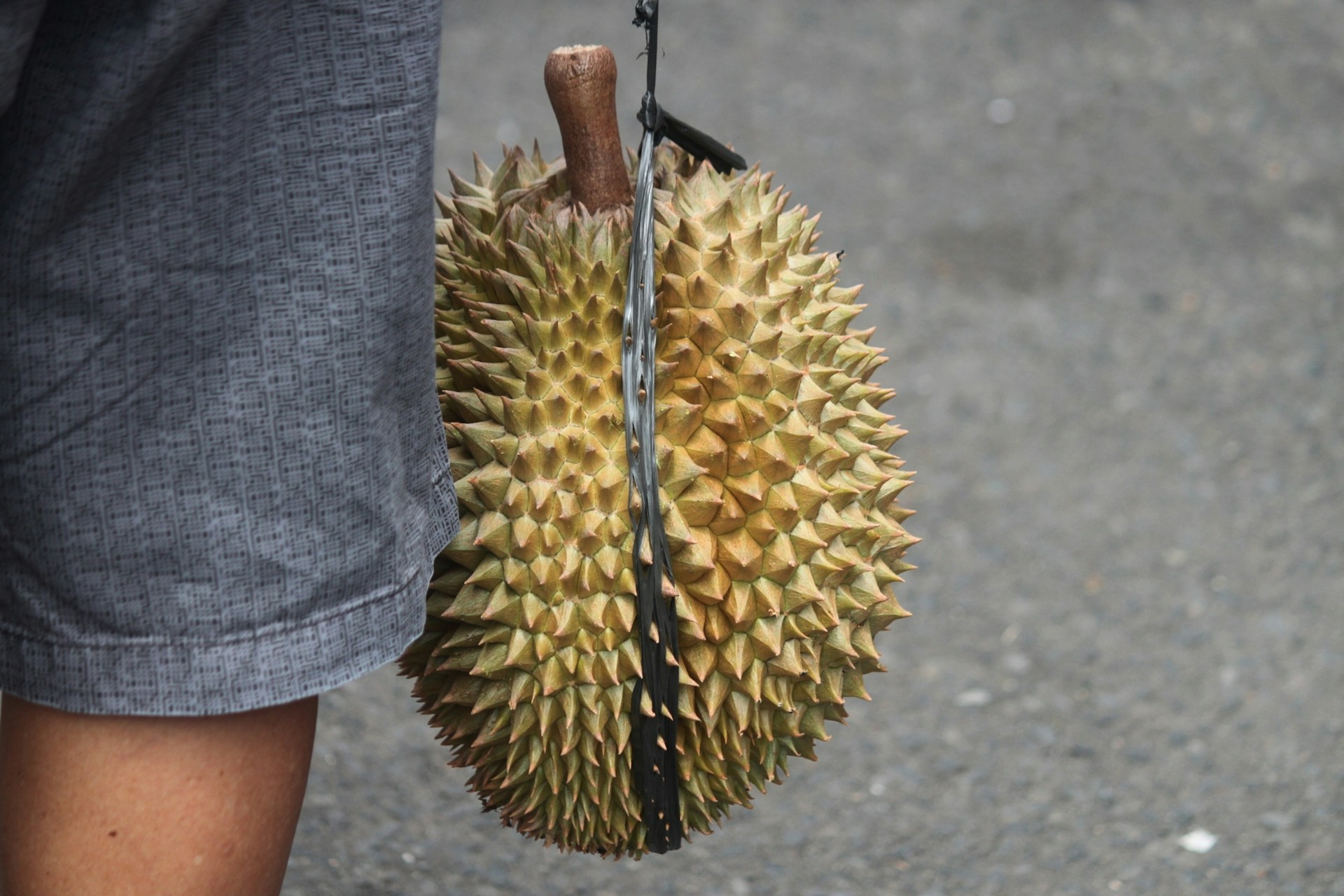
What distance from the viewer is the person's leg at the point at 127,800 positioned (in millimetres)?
910

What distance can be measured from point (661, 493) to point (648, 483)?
0.03 metres

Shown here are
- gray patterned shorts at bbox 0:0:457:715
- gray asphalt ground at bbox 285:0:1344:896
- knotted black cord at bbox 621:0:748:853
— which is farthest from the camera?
gray asphalt ground at bbox 285:0:1344:896

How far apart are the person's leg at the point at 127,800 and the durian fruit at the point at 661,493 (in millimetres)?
239

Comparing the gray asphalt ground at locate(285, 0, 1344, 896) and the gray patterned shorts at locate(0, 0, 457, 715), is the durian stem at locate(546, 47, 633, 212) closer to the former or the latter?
the gray patterned shorts at locate(0, 0, 457, 715)

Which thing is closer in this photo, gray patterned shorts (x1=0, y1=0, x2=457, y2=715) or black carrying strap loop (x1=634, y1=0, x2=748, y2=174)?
gray patterned shorts (x1=0, y1=0, x2=457, y2=715)

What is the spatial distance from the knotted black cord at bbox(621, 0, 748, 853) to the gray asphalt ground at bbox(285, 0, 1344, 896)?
2.64 ft

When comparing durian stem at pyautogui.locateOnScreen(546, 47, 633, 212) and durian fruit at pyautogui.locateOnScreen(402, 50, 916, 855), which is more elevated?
durian stem at pyautogui.locateOnScreen(546, 47, 633, 212)

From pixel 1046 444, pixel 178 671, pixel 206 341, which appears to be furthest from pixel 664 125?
pixel 1046 444

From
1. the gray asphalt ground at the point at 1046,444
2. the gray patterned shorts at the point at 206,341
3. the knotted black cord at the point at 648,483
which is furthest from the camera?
the gray asphalt ground at the point at 1046,444

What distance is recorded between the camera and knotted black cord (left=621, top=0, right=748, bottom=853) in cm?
109

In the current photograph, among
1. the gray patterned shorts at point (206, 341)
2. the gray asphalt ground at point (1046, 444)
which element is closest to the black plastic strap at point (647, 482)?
the gray patterned shorts at point (206, 341)

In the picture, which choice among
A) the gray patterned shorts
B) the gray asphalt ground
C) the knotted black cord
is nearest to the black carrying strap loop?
the knotted black cord

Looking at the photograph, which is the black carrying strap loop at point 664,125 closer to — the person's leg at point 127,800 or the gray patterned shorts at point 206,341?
the gray patterned shorts at point 206,341

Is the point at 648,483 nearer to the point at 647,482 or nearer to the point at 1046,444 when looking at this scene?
the point at 647,482
